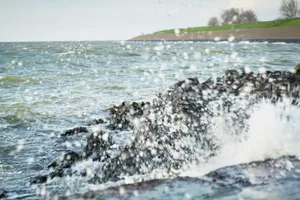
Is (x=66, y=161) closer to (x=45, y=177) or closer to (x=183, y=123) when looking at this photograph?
(x=45, y=177)

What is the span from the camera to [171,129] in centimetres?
608

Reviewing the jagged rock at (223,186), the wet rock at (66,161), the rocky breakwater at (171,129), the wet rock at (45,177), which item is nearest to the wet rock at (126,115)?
the rocky breakwater at (171,129)

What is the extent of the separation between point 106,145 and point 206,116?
191cm

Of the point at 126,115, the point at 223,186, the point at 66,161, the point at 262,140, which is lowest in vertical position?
the point at 66,161

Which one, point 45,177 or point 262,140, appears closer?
point 262,140

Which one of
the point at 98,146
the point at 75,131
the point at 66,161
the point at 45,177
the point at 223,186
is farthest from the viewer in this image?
the point at 75,131

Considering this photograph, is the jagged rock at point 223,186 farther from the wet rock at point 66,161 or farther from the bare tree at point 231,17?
the bare tree at point 231,17

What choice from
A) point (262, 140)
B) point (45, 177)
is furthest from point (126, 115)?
point (262, 140)

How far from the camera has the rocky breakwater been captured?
17.0 feet

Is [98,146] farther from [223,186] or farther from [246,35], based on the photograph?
[246,35]

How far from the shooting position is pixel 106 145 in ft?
21.3

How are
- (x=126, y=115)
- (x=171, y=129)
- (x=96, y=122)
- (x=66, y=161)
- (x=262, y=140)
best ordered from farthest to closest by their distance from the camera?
(x=96, y=122) < (x=126, y=115) < (x=171, y=129) < (x=66, y=161) < (x=262, y=140)

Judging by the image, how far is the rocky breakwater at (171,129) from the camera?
5180 millimetres

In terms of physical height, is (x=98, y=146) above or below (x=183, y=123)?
below
